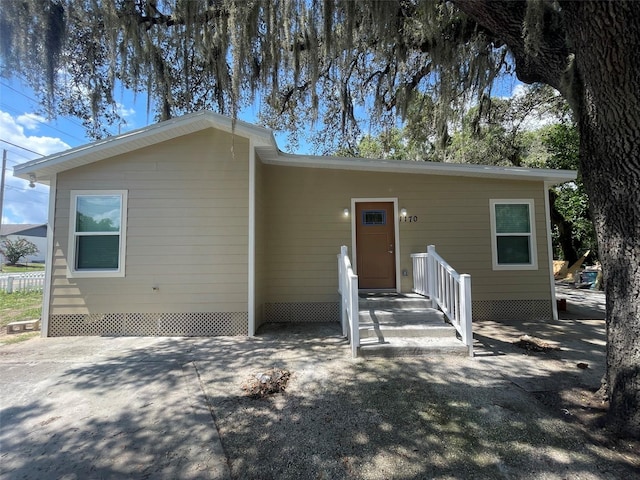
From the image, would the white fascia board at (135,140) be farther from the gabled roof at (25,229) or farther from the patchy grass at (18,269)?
the gabled roof at (25,229)

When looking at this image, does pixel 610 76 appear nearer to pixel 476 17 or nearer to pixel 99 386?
pixel 476 17

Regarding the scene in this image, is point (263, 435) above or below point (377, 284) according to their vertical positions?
below

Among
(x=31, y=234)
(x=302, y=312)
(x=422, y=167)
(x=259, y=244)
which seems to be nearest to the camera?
(x=259, y=244)

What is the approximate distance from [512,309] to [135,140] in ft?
24.4

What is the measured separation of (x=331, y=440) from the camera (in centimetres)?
234

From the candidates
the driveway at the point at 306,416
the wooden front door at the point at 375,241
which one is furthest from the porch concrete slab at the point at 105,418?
the wooden front door at the point at 375,241

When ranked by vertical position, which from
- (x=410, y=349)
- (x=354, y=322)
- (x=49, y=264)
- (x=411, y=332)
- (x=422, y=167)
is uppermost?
(x=422, y=167)

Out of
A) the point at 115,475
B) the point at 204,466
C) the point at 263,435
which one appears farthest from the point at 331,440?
the point at 115,475

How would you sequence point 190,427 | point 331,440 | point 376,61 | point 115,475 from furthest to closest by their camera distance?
point 376,61, point 190,427, point 331,440, point 115,475

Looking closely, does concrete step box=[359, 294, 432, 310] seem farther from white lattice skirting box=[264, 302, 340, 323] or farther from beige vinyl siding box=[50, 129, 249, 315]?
beige vinyl siding box=[50, 129, 249, 315]

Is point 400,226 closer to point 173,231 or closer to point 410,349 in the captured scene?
point 410,349

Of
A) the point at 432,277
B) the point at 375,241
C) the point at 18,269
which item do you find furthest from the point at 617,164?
the point at 18,269

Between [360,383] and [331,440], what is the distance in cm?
100

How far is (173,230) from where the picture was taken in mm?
5219
